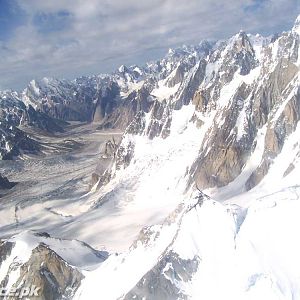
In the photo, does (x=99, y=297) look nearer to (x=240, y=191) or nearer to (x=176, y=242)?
(x=176, y=242)

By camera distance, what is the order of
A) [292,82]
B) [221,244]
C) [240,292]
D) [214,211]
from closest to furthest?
[240,292] < [221,244] < [214,211] < [292,82]

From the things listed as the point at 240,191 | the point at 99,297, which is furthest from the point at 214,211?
the point at 240,191

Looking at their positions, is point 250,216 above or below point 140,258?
above

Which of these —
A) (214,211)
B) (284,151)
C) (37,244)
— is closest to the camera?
(214,211)

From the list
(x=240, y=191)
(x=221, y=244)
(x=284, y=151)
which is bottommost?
(x=240, y=191)

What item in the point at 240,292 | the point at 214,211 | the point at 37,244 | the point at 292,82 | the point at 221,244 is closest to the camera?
the point at 240,292

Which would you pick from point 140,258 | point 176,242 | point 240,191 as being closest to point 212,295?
point 176,242

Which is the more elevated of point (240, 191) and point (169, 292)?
point (169, 292)

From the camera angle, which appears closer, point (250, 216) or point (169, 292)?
point (169, 292)

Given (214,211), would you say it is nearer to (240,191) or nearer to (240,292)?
(240,292)
